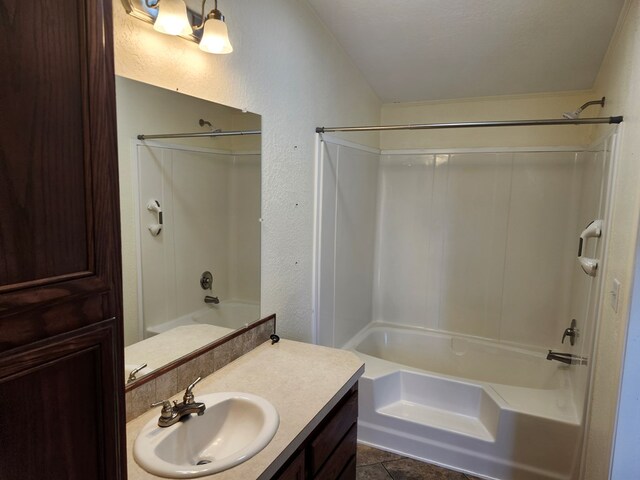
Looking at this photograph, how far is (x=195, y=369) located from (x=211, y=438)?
0.91 feet

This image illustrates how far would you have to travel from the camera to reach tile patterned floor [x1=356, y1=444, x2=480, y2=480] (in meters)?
2.26

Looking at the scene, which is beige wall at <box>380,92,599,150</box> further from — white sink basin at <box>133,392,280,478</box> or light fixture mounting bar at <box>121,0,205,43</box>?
white sink basin at <box>133,392,280,478</box>

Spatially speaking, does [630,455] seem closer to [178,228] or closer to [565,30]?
[178,228]

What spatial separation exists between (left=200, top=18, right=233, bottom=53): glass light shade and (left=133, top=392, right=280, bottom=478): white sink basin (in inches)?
46.7

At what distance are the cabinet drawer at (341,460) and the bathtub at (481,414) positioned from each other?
2.70 feet

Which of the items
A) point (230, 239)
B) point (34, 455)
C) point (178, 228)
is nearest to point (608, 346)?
point (230, 239)

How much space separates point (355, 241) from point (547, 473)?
180 centimetres

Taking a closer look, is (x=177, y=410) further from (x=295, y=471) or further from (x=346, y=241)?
(x=346, y=241)

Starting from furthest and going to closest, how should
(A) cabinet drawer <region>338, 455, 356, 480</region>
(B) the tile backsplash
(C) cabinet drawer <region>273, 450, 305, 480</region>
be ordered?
1. (A) cabinet drawer <region>338, 455, 356, 480</region>
2. (B) the tile backsplash
3. (C) cabinet drawer <region>273, 450, 305, 480</region>

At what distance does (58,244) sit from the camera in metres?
0.55

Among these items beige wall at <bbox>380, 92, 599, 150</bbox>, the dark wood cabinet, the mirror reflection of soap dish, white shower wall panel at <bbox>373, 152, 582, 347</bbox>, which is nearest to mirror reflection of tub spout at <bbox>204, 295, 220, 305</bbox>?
the mirror reflection of soap dish

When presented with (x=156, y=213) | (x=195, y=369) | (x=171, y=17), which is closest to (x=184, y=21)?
(x=171, y=17)

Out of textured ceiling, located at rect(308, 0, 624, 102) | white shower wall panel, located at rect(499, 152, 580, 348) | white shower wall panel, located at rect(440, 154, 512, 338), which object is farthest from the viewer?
white shower wall panel, located at rect(440, 154, 512, 338)

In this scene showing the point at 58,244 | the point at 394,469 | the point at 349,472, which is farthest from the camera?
the point at 394,469
